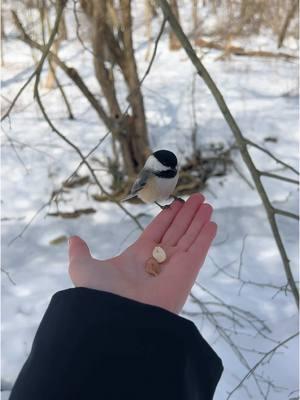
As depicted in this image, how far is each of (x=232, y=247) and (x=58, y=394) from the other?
1.92 metres

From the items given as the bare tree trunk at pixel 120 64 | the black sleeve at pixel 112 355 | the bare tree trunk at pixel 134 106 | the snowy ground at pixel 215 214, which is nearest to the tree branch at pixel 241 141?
the black sleeve at pixel 112 355

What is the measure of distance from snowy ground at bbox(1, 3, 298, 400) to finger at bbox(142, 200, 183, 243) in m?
0.38

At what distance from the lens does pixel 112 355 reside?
725mm

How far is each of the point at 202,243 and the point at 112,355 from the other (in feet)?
1.35

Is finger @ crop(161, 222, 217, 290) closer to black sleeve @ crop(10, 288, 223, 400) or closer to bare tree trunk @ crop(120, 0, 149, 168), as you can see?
black sleeve @ crop(10, 288, 223, 400)

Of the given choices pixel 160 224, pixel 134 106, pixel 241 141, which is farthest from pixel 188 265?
pixel 134 106

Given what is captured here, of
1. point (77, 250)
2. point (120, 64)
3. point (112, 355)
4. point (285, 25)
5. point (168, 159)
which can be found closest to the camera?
point (112, 355)

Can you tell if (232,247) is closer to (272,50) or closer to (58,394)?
(58,394)

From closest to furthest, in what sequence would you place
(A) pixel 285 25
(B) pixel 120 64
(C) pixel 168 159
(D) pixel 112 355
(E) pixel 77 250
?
(D) pixel 112 355, (E) pixel 77 250, (C) pixel 168 159, (B) pixel 120 64, (A) pixel 285 25

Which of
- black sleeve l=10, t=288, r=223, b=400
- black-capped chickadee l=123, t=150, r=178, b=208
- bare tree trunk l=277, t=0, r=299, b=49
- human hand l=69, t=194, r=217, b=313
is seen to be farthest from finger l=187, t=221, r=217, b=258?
bare tree trunk l=277, t=0, r=299, b=49

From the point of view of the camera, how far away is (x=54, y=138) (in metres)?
3.44

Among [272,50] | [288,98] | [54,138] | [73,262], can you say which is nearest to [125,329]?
[73,262]

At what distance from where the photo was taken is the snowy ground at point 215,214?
1842mm

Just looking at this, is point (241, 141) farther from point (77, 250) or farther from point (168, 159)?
point (77, 250)
